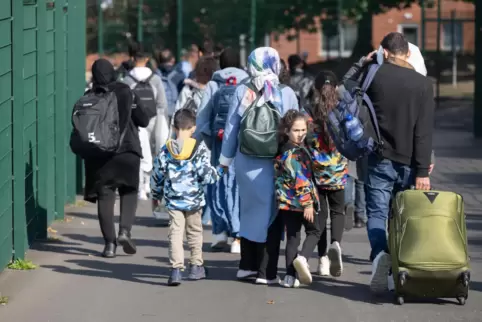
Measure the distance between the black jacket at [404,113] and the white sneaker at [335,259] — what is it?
3.25 feet

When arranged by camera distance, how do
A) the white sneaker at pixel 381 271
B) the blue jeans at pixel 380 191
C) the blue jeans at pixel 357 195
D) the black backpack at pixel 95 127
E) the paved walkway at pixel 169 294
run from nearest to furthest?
the paved walkway at pixel 169 294 → the white sneaker at pixel 381 271 → the blue jeans at pixel 380 191 → the black backpack at pixel 95 127 → the blue jeans at pixel 357 195

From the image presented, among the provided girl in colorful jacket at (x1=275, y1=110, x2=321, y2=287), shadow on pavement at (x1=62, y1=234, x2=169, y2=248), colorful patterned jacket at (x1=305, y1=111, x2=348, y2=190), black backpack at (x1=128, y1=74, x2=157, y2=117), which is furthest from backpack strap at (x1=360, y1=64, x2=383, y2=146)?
black backpack at (x1=128, y1=74, x2=157, y2=117)

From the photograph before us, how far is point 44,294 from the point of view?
9008 mm

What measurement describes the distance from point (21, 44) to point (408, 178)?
3.16 m

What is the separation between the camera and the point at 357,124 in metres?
8.68

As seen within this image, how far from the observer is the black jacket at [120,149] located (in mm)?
10555

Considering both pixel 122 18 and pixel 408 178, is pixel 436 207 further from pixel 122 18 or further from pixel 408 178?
pixel 122 18

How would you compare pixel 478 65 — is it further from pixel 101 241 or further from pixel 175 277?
pixel 175 277

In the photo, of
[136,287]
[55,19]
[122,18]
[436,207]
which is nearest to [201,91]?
[55,19]

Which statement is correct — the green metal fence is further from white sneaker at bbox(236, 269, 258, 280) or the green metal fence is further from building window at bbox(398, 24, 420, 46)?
building window at bbox(398, 24, 420, 46)

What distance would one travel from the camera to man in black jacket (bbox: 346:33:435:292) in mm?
8758

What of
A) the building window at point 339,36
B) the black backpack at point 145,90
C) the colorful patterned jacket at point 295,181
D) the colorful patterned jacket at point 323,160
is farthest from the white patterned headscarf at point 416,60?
the building window at point 339,36

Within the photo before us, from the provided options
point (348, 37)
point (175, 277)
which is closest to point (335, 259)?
point (175, 277)

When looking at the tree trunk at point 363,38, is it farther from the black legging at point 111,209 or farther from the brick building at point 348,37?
the black legging at point 111,209
